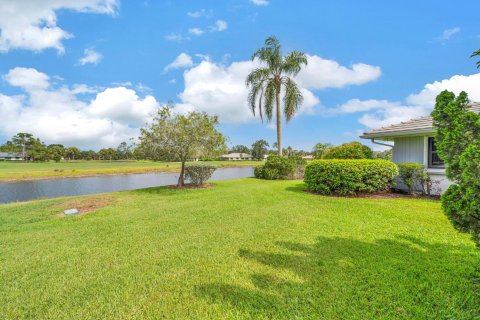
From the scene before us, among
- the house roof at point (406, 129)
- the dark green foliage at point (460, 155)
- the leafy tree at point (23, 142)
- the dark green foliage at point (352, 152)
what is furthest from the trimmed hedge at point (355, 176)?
the leafy tree at point (23, 142)

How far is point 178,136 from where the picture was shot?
11.5 m

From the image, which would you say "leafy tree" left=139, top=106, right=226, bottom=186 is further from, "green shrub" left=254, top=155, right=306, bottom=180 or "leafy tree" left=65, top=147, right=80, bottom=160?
"leafy tree" left=65, top=147, right=80, bottom=160

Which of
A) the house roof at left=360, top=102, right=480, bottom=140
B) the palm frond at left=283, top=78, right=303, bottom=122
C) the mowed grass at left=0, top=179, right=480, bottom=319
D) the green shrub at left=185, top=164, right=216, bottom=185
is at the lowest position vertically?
the mowed grass at left=0, top=179, right=480, bottom=319

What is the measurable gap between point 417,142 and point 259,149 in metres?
102

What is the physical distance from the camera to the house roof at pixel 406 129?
27.3 feet

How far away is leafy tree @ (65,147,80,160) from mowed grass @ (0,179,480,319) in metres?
94.7

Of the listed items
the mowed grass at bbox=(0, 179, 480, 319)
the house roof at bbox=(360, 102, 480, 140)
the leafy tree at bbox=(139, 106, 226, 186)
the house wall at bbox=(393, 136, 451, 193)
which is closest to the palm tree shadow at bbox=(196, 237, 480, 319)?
the mowed grass at bbox=(0, 179, 480, 319)

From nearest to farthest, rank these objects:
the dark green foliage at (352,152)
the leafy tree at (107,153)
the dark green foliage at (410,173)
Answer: the dark green foliage at (410,173), the dark green foliage at (352,152), the leafy tree at (107,153)

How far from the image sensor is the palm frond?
17484mm

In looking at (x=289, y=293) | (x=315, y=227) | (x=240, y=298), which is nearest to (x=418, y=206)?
(x=315, y=227)

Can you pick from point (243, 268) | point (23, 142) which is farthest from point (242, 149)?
point (243, 268)

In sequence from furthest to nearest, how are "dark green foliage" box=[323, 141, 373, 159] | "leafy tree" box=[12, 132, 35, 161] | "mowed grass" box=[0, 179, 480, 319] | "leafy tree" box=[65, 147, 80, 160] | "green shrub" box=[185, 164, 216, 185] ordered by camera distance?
"leafy tree" box=[65, 147, 80, 160], "leafy tree" box=[12, 132, 35, 161], "green shrub" box=[185, 164, 216, 185], "dark green foliage" box=[323, 141, 373, 159], "mowed grass" box=[0, 179, 480, 319]

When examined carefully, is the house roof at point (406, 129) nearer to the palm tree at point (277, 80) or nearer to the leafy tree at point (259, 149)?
the palm tree at point (277, 80)

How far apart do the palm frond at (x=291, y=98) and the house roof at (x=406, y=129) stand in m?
7.79
